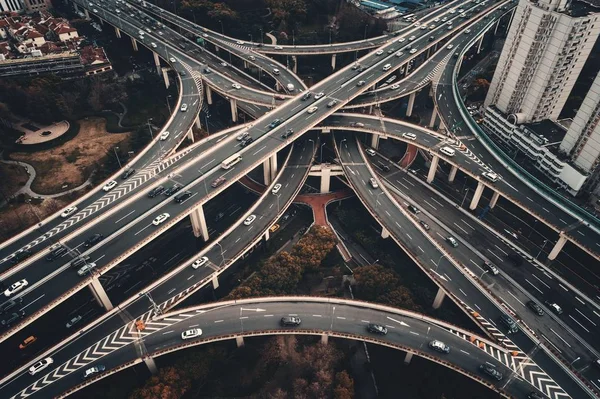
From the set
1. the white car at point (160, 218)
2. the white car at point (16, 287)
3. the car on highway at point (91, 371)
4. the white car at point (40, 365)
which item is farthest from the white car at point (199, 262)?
the white car at point (16, 287)

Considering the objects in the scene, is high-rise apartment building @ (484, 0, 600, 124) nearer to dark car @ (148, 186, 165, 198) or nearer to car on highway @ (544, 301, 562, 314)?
car on highway @ (544, 301, 562, 314)

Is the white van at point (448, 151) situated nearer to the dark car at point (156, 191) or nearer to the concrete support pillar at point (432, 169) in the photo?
the concrete support pillar at point (432, 169)

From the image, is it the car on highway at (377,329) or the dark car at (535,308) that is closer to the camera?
the car on highway at (377,329)

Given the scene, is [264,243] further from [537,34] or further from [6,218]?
[537,34]

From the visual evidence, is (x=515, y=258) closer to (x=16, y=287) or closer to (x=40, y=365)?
(x=40, y=365)

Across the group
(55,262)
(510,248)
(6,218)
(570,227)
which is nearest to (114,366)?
(55,262)

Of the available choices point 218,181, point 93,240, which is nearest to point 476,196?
point 218,181
